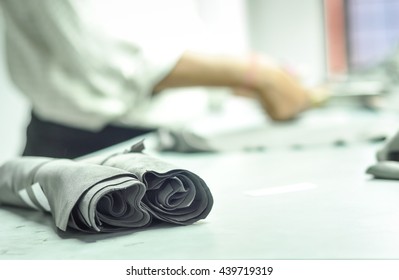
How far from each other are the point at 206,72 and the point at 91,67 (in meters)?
0.27

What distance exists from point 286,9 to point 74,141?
314cm

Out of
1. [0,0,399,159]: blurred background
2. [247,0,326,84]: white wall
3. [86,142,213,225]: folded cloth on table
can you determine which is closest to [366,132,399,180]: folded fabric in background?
[86,142,213,225]: folded cloth on table

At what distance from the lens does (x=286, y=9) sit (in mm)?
4289

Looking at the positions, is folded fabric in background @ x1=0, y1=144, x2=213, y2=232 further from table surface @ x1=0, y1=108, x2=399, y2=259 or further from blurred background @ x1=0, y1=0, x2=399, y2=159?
blurred background @ x1=0, y1=0, x2=399, y2=159

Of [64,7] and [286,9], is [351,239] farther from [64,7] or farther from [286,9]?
[286,9]

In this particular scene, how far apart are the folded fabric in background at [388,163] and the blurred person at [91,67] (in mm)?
545

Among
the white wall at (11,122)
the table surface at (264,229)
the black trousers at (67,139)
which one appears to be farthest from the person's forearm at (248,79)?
the white wall at (11,122)

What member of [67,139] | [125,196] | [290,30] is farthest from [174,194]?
[290,30]

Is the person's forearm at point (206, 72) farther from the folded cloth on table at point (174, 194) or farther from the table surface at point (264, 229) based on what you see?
the folded cloth on table at point (174, 194)

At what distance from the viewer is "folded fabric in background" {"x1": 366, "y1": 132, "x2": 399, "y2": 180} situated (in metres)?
0.81

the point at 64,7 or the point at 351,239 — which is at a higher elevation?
the point at 64,7

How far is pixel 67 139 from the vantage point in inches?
54.2

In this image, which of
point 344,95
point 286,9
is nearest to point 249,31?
point 286,9

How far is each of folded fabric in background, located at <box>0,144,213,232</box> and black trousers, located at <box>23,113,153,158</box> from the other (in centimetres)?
69
